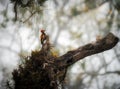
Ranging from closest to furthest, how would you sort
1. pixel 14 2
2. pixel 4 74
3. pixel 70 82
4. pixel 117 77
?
pixel 14 2, pixel 4 74, pixel 70 82, pixel 117 77

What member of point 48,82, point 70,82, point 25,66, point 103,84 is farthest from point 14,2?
point 103,84

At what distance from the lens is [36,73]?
4152 mm

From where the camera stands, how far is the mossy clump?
4121 mm

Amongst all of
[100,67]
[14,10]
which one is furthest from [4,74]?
[100,67]

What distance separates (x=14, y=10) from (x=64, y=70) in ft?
5.74

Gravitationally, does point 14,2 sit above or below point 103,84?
above

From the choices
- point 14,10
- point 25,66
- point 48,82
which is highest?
point 14,10

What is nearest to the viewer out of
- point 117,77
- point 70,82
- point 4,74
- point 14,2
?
point 14,2

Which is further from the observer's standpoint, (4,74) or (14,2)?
(4,74)

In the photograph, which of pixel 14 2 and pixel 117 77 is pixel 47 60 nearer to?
pixel 14 2

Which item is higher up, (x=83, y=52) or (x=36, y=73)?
(x=83, y=52)

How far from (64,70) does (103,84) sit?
4.22m

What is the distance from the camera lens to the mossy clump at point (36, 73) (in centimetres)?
412

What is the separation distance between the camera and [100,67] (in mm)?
8984
